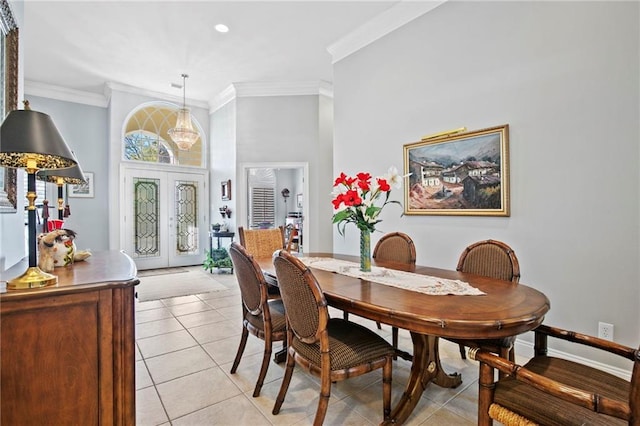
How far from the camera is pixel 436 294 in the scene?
1.61m

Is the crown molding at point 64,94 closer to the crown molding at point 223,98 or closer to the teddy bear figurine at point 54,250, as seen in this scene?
the crown molding at point 223,98

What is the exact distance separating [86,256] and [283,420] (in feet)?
5.03

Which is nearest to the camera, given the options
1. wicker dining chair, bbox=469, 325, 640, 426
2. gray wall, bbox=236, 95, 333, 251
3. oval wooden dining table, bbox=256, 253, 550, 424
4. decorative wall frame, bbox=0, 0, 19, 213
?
wicker dining chair, bbox=469, 325, 640, 426

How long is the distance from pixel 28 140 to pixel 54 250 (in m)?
0.68

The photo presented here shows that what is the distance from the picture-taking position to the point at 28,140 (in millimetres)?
1186

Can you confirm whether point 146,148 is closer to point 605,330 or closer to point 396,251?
point 396,251

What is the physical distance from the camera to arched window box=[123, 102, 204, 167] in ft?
19.8

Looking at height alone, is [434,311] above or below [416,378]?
above

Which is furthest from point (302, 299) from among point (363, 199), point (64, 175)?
point (64, 175)

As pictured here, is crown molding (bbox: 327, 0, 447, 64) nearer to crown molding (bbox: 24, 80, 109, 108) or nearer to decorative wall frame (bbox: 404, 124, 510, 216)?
decorative wall frame (bbox: 404, 124, 510, 216)

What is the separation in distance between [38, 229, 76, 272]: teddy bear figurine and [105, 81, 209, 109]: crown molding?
508 cm

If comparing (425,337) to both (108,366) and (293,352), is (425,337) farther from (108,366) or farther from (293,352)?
(108,366)

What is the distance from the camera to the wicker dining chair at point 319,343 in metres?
1.52

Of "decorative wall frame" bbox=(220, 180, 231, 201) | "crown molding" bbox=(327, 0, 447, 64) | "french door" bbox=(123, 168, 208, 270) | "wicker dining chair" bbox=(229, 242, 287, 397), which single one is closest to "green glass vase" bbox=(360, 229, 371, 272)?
"wicker dining chair" bbox=(229, 242, 287, 397)
